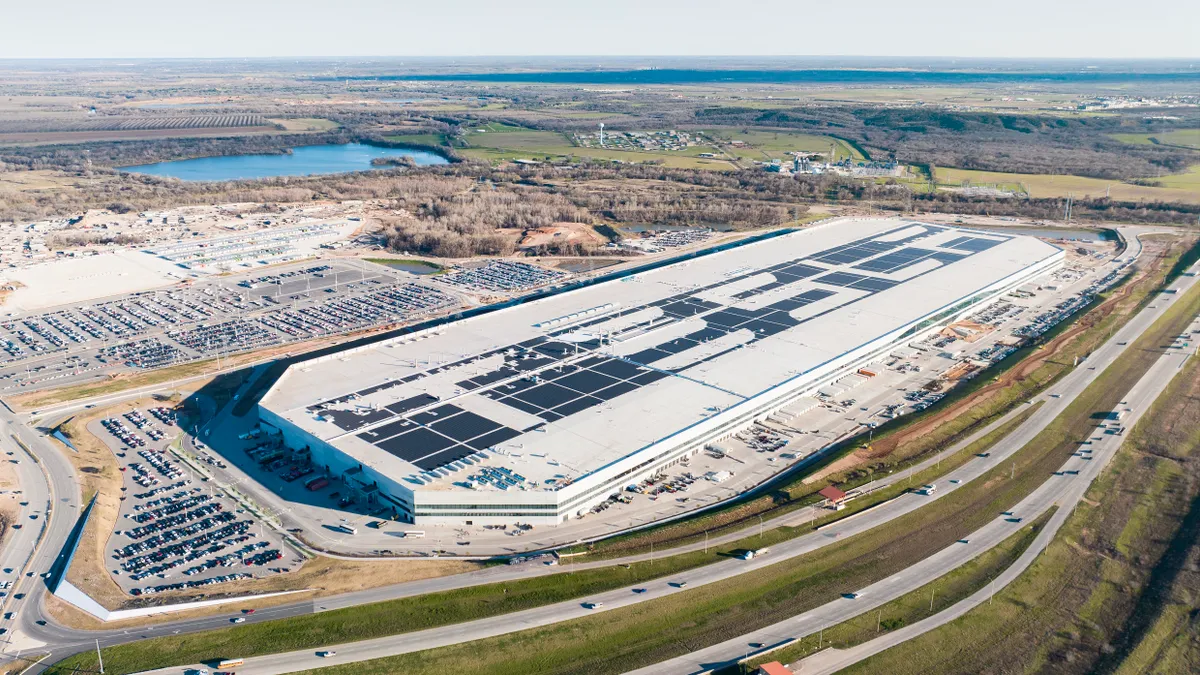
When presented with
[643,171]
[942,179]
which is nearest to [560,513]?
[643,171]

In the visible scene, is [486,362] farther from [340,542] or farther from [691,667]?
[691,667]

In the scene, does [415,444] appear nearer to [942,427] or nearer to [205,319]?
[942,427]

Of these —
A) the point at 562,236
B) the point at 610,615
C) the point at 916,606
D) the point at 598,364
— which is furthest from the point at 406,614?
the point at 562,236

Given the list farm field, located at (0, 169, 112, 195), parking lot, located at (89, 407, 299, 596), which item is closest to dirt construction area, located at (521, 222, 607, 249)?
parking lot, located at (89, 407, 299, 596)

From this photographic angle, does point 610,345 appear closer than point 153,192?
Yes

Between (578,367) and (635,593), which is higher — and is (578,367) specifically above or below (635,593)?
above
